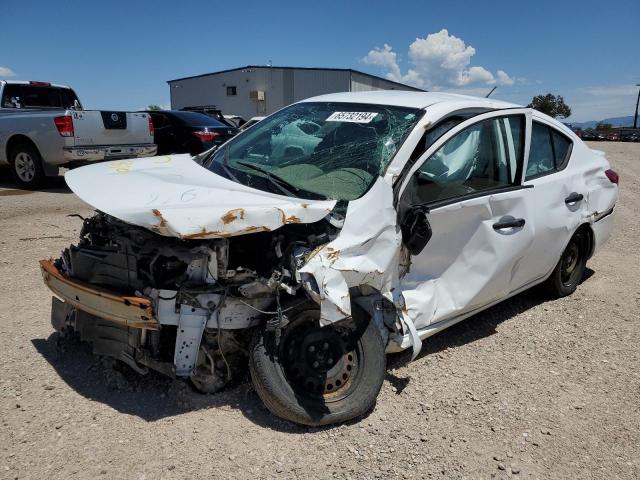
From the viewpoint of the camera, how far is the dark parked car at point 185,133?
11141 mm

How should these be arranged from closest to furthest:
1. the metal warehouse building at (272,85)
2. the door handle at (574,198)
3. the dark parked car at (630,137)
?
the door handle at (574,198) → the dark parked car at (630,137) → the metal warehouse building at (272,85)

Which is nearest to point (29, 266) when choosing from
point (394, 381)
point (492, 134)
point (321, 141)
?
point (321, 141)

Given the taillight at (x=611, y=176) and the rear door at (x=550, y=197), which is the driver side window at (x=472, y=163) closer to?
the rear door at (x=550, y=197)

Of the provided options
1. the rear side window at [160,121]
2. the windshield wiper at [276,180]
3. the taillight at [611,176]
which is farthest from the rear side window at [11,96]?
the taillight at [611,176]

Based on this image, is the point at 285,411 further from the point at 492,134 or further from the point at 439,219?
the point at 492,134

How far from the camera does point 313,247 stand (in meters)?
2.68

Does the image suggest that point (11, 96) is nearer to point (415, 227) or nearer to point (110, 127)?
point (110, 127)

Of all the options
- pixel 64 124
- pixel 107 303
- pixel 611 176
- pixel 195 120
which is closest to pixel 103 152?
pixel 64 124

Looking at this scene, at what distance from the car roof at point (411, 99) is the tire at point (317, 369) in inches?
61.4

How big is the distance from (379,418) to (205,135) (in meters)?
9.21

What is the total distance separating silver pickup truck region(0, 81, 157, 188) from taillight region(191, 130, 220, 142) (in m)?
1.36

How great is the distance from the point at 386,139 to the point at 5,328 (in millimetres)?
2944

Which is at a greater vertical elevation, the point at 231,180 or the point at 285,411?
the point at 231,180

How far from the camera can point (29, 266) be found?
4.95m
